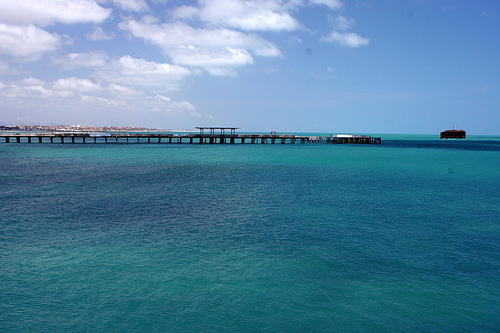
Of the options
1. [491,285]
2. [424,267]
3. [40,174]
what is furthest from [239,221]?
[40,174]

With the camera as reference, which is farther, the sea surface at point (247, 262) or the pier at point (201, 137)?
the pier at point (201, 137)

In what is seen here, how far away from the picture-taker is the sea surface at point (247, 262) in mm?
10961

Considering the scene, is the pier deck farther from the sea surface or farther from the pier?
the sea surface

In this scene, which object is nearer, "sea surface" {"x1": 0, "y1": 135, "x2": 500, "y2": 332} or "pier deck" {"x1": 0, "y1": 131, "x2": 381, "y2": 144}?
"sea surface" {"x1": 0, "y1": 135, "x2": 500, "y2": 332}

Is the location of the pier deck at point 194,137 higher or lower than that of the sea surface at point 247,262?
higher

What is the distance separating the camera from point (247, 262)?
48.7 feet

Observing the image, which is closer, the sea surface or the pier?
A: the sea surface

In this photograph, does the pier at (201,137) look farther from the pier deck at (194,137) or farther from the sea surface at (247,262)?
the sea surface at (247,262)

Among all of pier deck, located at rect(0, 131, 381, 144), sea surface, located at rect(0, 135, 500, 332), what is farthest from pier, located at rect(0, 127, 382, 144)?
sea surface, located at rect(0, 135, 500, 332)

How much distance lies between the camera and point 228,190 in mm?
31094

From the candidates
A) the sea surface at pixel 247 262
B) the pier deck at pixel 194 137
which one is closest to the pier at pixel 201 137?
the pier deck at pixel 194 137

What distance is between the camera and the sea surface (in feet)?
36.0

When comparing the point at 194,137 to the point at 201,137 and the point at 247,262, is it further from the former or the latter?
the point at 247,262

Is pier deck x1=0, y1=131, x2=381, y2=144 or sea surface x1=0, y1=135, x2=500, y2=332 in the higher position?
pier deck x1=0, y1=131, x2=381, y2=144
